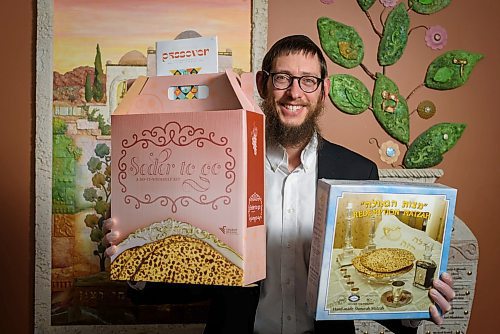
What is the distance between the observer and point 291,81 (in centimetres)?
156

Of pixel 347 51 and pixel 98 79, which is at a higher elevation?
pixel 347 51

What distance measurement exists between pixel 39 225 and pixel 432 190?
1.54 metres

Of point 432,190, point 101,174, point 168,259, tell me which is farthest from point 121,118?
point 101,174

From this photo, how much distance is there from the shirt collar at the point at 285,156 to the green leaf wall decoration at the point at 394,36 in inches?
32.4

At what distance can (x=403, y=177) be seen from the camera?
224 cm

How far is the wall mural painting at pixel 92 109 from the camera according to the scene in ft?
7.24

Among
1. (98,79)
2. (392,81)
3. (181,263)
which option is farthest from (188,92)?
(392,81)

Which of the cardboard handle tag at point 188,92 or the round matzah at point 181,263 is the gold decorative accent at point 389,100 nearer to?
the cardboard handle tag at point 188,92

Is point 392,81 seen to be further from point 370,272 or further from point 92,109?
point 370,272

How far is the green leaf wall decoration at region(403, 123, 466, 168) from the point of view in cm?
232

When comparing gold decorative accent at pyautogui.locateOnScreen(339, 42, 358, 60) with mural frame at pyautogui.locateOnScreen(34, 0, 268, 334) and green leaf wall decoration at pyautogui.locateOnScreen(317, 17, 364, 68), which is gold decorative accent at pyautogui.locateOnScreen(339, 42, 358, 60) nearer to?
green leaf wall decoration at pyautogui.locateOnScreen(317, 17, 364, 68)

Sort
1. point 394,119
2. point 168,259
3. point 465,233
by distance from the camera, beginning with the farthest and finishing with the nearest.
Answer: point 394,119
point 465,233
point 168,259

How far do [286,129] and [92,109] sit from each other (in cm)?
95

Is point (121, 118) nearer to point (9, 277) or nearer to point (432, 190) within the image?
point (432, 190)
